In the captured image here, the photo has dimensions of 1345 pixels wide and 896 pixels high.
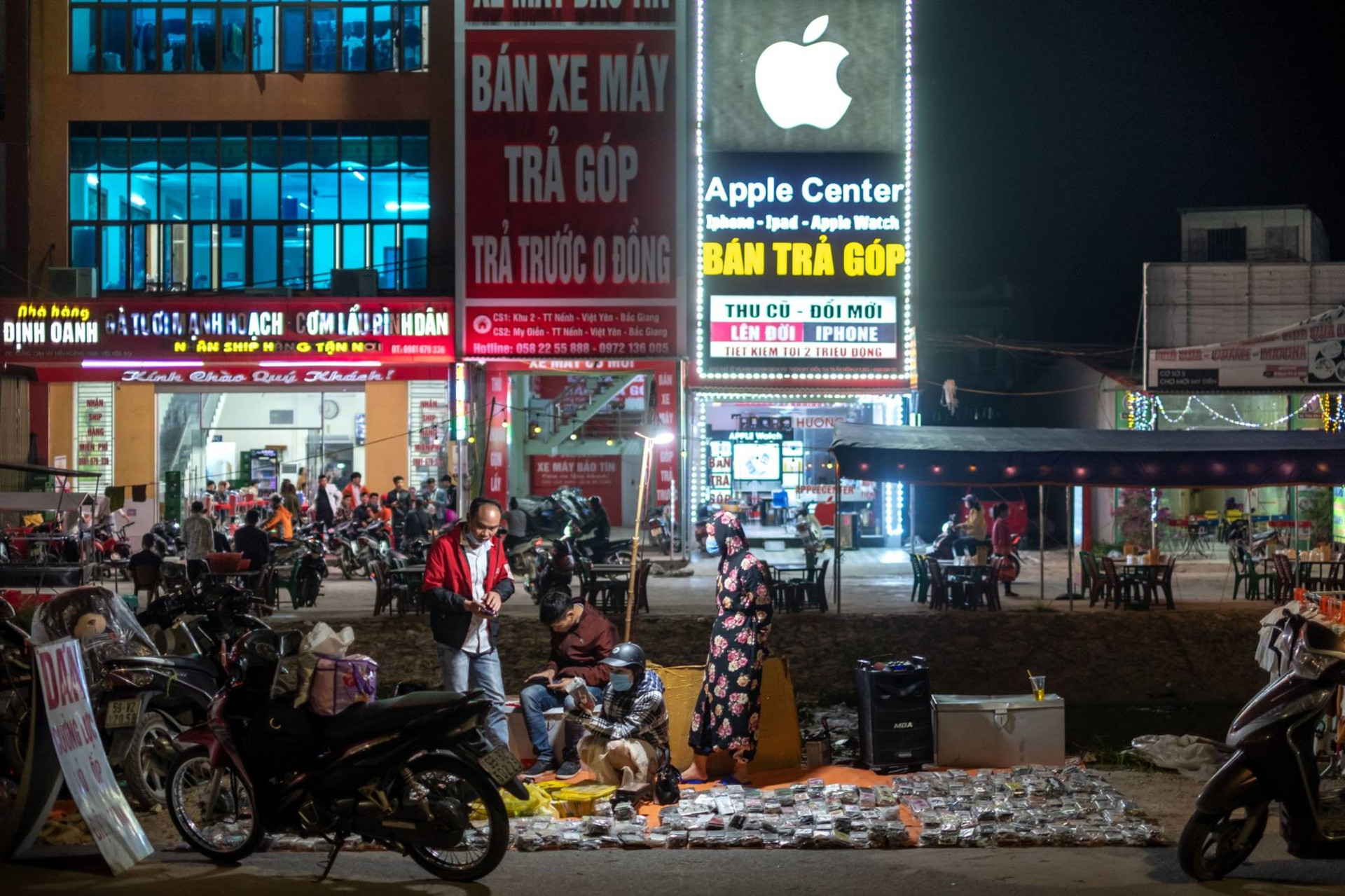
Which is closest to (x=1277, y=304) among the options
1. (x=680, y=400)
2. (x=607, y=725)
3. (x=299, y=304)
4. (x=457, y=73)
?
(x=680, y=400)

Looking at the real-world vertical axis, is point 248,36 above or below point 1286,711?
above

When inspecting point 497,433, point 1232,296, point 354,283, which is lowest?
point 497,433

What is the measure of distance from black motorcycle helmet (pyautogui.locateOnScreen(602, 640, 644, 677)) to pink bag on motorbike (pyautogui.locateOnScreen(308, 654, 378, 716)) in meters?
1.66

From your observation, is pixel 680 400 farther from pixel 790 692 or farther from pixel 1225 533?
pixel 790 692

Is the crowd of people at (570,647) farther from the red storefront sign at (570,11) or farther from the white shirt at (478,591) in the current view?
the red storefront sign at (570,11)

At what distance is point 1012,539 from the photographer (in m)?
20.7

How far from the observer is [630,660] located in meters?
8.37

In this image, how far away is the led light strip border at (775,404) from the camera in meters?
25.5

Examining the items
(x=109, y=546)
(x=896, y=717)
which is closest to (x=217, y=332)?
(x=109, y=546)

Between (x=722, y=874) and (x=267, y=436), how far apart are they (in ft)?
72.9

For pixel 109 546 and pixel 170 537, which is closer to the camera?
pixel 109 546

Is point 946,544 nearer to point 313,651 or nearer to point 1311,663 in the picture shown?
point 1311,663

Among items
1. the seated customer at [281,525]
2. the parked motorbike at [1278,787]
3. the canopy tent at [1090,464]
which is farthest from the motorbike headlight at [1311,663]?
the seated customer at [281,525]

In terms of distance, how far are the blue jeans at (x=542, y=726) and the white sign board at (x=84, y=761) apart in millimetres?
2808
